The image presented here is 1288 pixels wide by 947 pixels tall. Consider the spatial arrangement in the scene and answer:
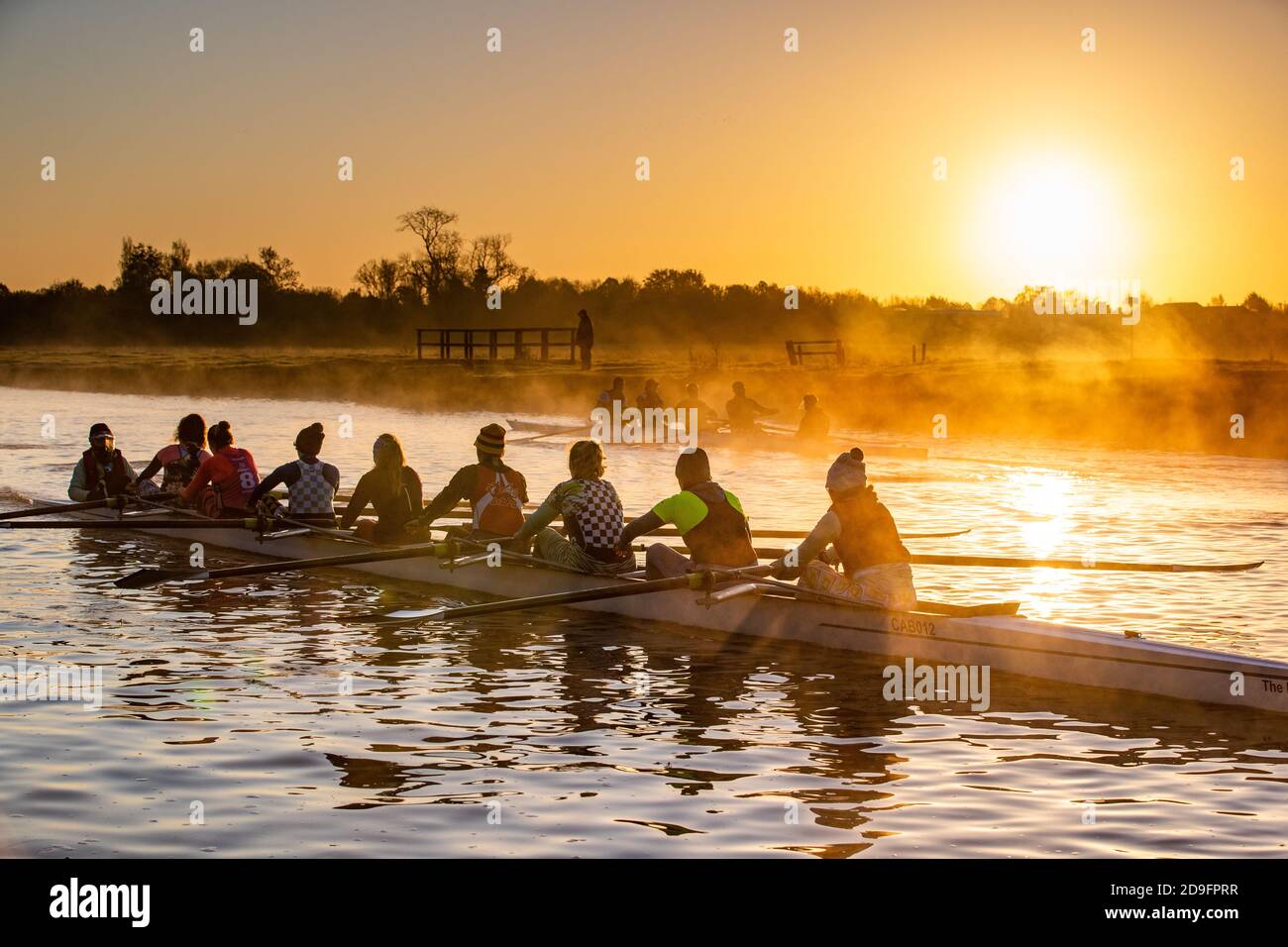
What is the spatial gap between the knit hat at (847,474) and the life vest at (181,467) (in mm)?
10678

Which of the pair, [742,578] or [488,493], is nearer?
[742,578]

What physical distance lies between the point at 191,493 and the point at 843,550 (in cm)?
950

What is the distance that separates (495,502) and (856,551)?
4.50 meters

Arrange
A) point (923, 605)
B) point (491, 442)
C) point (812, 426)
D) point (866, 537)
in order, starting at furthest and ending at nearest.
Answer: point (812, 426) < point (491, 442) < point (923, 605) < point (866, 537)

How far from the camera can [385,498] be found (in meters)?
15.5

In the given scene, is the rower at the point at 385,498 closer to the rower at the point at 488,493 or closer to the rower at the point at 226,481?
the rower at the point at 488,493

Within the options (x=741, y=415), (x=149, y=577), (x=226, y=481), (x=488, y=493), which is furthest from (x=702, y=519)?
(x=741, y=415)

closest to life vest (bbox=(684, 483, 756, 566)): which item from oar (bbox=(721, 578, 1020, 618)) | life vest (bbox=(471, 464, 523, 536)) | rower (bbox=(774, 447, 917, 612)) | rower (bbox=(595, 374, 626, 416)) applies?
oar (bbox=(721, 578, 1020, 618))

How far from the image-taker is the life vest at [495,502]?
564 inches

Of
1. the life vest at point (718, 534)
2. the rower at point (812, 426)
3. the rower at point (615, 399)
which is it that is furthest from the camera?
the rower at point (615, 399)

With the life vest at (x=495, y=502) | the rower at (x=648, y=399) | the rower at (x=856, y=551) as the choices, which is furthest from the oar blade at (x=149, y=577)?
the rower at (x=648, y=399)

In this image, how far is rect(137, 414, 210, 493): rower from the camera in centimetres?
1853

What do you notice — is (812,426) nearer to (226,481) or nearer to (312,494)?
(226,481)
